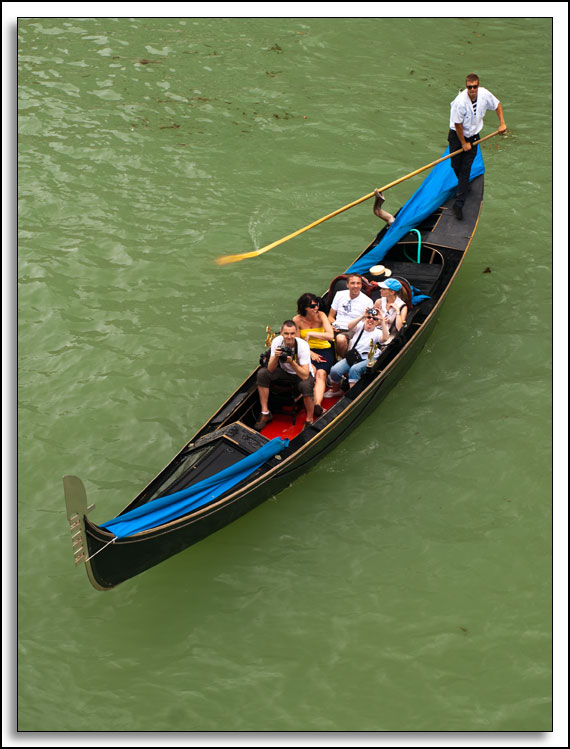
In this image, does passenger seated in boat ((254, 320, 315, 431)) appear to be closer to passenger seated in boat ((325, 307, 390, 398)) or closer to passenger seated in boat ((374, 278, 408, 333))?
passenger seated in boat ((325, 307, 390, 398))

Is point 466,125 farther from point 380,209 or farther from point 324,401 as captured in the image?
point 324,401

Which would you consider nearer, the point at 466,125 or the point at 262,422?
the point at 262,422

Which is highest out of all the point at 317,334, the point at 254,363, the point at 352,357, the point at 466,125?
the point at 466,125

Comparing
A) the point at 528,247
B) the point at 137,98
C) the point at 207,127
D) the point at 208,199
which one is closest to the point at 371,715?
the point at 528,247

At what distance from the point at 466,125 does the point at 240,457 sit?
15.7 ft

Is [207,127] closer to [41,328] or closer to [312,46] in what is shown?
[312,46]

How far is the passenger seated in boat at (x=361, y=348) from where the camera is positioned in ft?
25.1

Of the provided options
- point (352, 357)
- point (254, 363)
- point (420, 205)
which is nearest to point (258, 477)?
point (352, 357)

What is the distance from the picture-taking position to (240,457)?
6.87 metres

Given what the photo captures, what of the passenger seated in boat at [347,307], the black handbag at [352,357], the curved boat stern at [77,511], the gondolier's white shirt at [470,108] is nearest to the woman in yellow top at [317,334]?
the passenger seated in boat at [347,307]

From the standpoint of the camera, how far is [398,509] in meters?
7.14

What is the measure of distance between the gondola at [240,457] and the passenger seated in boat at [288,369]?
14cm

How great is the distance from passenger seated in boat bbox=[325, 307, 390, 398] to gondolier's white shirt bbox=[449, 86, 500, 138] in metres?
2.81

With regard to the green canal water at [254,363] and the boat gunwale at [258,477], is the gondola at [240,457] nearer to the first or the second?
the boat gunwale at [258,477]
